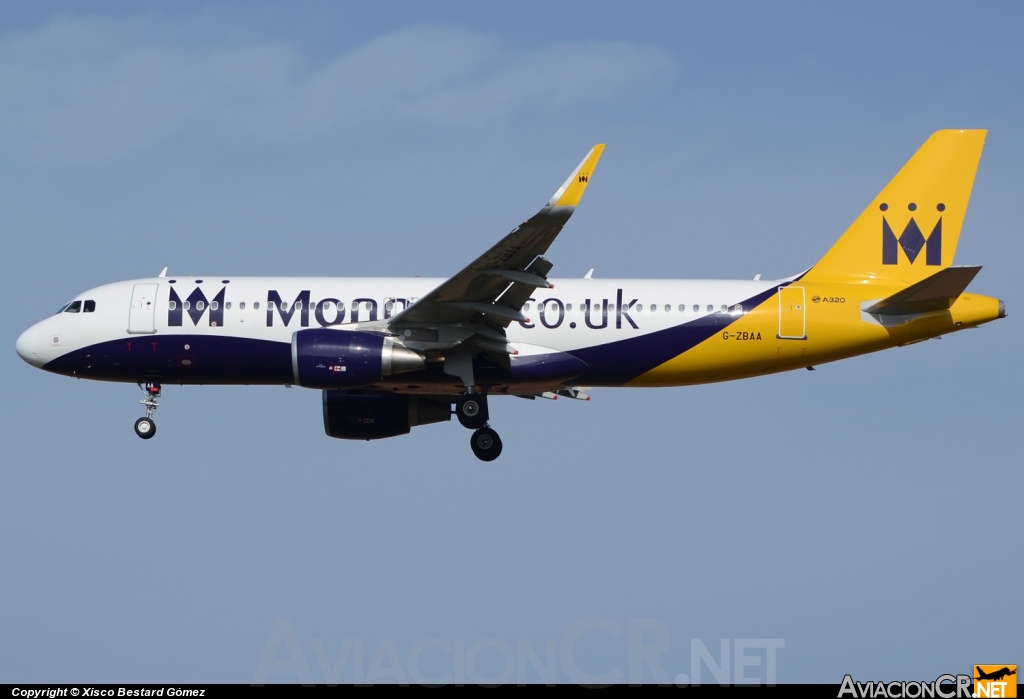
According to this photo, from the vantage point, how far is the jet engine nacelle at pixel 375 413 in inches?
1774

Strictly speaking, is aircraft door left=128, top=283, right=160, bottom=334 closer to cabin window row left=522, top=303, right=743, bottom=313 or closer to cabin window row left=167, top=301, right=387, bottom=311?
cabin window row left=167, top=301, right=387, bottom=311

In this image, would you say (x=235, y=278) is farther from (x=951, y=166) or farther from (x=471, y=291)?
(x=951, y=166)

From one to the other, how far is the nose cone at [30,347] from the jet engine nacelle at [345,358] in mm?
8440

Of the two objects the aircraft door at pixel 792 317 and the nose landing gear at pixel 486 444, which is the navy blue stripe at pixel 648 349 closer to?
the aircraft door at pixel 792 317

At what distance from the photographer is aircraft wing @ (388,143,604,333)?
35719 mm

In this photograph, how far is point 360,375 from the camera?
132 feet

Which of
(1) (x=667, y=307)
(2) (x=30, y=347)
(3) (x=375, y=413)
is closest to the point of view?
(1) (x=667, y=307)

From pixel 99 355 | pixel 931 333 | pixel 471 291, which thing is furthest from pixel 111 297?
pixel 931 333

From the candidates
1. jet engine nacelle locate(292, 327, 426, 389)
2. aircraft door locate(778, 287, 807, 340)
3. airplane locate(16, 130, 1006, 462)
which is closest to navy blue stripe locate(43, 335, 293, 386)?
airplane locate(16, 130, 1006, 462)

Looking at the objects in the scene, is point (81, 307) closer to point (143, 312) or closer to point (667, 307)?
point (143, 312)

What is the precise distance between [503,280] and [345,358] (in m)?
4.60

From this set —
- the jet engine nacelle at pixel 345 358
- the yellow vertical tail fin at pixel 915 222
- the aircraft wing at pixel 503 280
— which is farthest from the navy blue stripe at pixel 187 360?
the yellow vertical tail fin at pixel 915 222

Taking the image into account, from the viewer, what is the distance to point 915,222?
4394cm

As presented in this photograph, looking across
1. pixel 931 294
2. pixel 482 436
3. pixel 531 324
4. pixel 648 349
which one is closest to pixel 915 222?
pixel 931 294
